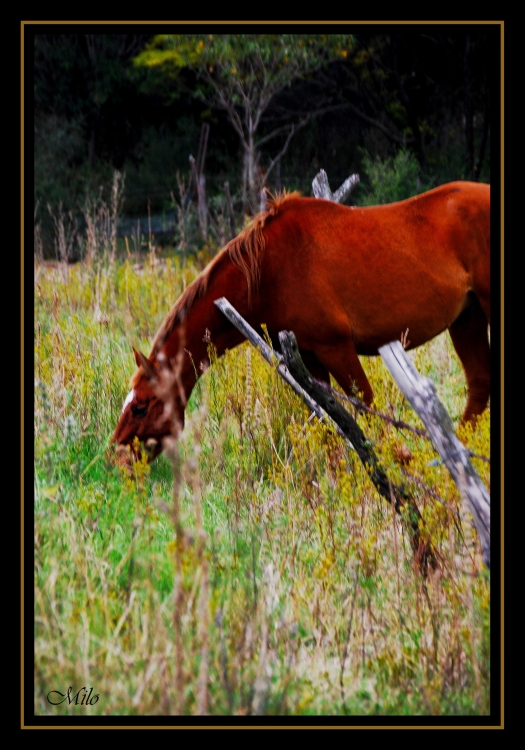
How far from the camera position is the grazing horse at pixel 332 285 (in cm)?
442

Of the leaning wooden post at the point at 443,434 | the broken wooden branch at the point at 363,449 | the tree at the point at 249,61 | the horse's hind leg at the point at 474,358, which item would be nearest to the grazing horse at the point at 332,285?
the horse's hind leg at the point at 474,358

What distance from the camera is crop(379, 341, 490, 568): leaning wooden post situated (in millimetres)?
2588

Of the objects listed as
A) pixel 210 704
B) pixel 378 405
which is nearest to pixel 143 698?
pixel 210 704

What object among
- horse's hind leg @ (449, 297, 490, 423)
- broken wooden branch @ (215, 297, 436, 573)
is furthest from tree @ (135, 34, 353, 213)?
broken wooden branch @ (215, 297, 436, 573)

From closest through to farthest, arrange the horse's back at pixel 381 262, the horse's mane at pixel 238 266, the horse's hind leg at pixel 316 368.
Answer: the horse's mane at pixel 238 266, the horse's back at pixel 381 262, the horse's hind leg at pixel 316 368

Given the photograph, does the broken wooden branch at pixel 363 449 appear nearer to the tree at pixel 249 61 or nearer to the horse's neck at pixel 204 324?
the horse's neck at pixel 204 324

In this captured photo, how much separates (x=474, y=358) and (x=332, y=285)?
4.63 feet

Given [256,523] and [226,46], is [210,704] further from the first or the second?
[226,46]

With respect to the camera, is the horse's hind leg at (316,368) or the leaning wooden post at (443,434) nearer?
the leaning wooden post at (443,434)

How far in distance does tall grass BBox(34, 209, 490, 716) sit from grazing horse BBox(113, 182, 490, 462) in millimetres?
300

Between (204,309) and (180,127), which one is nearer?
(204,309)

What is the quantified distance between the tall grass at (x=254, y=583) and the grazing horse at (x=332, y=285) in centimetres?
30

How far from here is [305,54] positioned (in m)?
11.9

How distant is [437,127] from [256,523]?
12363mm
